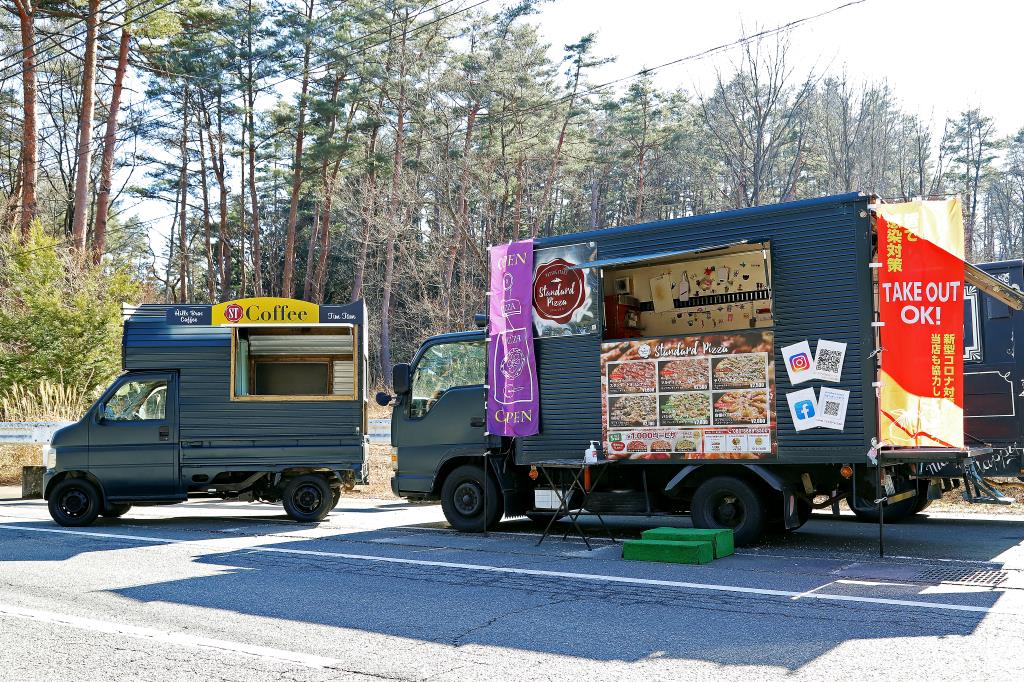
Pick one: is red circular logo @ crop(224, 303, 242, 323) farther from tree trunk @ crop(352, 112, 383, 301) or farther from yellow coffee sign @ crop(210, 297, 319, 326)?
tree trunk @ crop(352, 112, 383, 301)

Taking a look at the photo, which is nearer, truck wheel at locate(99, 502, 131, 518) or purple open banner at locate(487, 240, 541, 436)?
purple open banner at locate(487, 240, 541, 436)

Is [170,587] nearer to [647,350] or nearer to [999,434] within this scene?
[647,350]

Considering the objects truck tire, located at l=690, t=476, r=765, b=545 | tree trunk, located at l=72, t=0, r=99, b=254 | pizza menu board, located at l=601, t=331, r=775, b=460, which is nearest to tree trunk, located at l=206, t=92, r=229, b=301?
tree trunk, located at l=72, t=0, r=99, b=254

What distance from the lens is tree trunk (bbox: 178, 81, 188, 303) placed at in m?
42.8

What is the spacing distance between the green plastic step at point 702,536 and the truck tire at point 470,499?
2.58 metres

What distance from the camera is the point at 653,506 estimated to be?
11.1 metres

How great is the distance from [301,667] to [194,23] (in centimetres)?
3545

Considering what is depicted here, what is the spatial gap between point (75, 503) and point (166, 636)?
801cm

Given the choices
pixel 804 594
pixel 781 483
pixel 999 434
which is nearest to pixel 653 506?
pixel 781 483

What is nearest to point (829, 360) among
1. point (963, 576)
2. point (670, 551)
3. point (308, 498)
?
point (963, 576)

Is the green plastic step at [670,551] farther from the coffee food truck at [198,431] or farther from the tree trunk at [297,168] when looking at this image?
the tree trunk at [297,168]

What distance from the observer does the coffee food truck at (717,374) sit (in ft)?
31.1

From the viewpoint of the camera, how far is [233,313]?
13.7 m

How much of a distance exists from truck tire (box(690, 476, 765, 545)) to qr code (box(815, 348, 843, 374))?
153 centimetres
